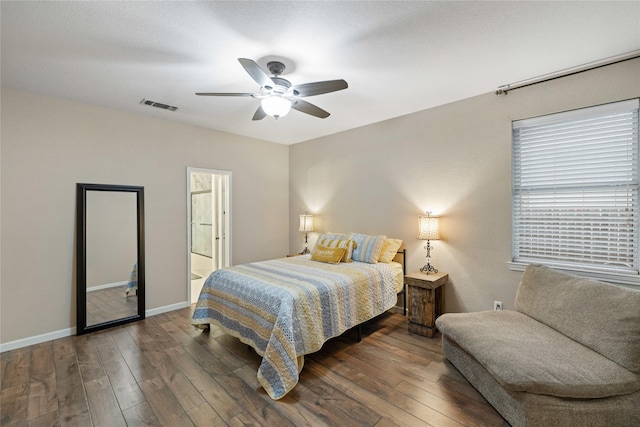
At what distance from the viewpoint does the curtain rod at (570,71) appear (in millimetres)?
2395

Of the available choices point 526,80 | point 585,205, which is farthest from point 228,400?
point 526,80

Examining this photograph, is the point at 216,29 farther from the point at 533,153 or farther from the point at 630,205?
the point at 630,205

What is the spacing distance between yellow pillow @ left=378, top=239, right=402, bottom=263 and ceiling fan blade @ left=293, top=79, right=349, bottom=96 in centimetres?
224

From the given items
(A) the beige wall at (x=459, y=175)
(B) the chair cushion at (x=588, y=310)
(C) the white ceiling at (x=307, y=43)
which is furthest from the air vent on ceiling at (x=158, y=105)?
(B) the chair cushion at (x=588, y=310)

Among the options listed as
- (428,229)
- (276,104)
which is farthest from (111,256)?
(428,229)

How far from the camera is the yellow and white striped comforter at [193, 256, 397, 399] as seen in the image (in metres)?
2.23

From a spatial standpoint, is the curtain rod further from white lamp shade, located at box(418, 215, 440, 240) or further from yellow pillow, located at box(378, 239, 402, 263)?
yellow pillow, located at box(378, 239, 402, 263)

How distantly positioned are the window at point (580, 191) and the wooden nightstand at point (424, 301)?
2.84 feet

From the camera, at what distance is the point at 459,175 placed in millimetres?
3414

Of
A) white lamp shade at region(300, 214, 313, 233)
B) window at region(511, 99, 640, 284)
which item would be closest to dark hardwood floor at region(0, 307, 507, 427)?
window at region(511, 99, 640, 284)

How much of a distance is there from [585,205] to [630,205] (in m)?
0.29

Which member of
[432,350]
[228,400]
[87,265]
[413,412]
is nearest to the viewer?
[413,412]

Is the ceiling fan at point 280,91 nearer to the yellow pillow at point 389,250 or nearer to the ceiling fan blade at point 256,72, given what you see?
the ceiling fan blade at point 256,72

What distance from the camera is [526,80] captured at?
284 cm
